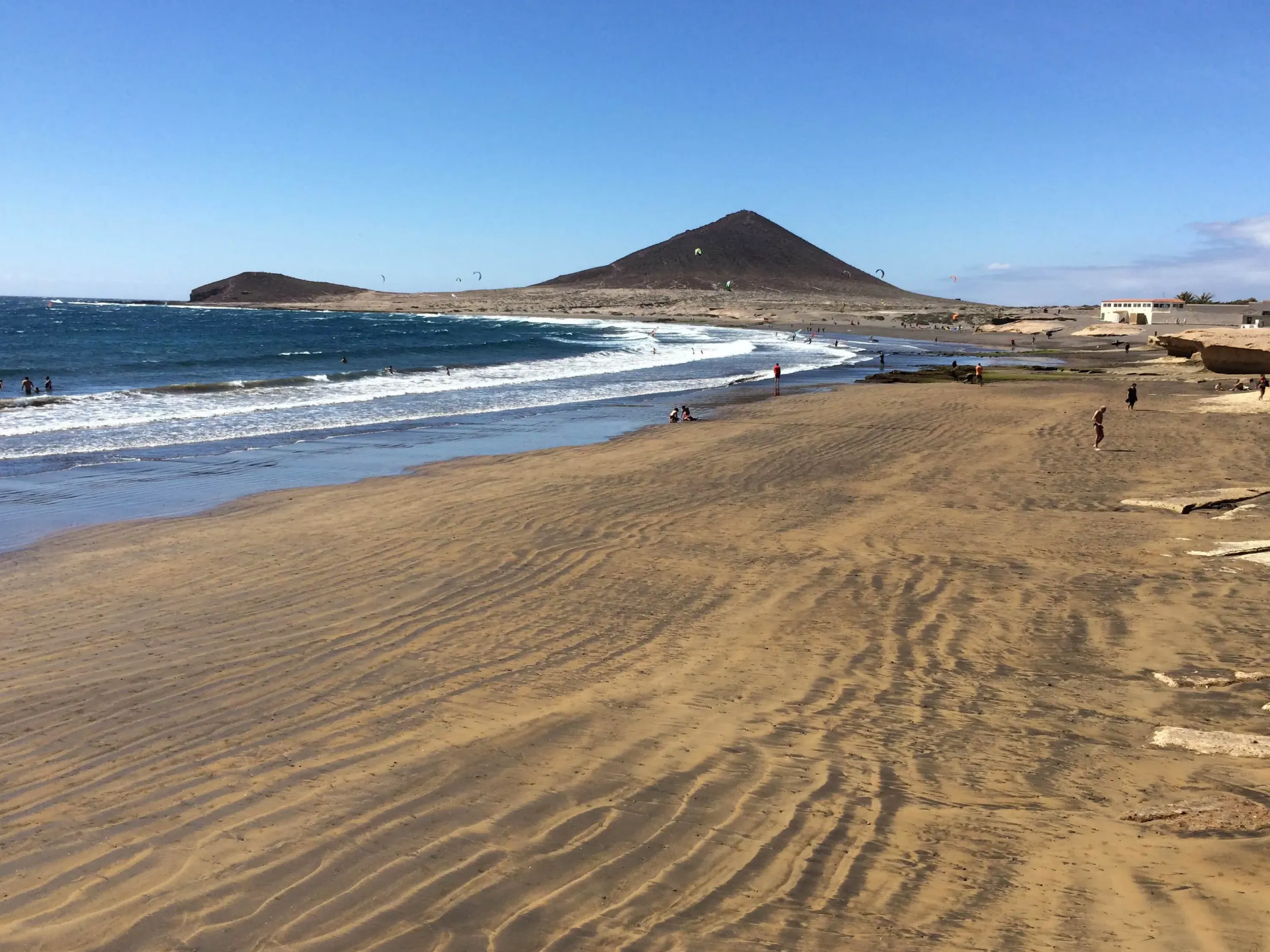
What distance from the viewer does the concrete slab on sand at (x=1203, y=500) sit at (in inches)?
520

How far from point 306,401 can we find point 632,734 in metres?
30.6

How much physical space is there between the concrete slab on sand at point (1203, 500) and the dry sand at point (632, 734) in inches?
31.5

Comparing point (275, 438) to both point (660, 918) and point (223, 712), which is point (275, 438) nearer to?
point (223, 712)

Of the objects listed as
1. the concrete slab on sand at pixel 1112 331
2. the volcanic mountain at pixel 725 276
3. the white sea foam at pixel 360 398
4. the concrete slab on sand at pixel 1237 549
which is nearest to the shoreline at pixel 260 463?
the white sea foam at pixel 360 398

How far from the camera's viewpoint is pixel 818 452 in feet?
65.6

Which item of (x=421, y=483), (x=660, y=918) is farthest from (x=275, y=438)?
(x=660, y=918)

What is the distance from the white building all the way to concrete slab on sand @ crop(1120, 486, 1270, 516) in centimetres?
6074

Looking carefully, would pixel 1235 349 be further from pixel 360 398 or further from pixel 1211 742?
pixel 360 398

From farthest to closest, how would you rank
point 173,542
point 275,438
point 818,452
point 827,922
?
point 275,438, point 818,452, point 173,542, point 827,922

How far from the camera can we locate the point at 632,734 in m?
6.69

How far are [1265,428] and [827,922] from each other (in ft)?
71.5

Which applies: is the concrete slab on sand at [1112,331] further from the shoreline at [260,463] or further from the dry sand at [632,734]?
the dry sand at [632,734]

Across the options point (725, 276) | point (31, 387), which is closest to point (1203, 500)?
point (31, 387)

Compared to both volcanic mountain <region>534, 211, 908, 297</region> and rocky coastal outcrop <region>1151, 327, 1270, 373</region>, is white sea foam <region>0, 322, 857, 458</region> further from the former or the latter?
volcanic mountain <region>534, 211, 908, 297</region>
